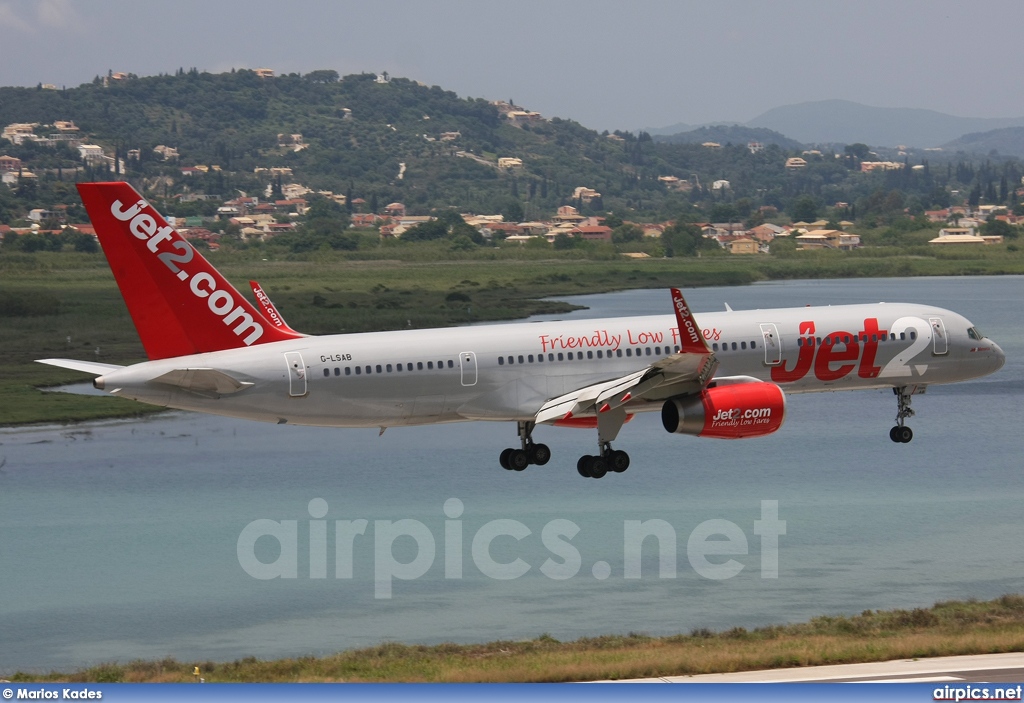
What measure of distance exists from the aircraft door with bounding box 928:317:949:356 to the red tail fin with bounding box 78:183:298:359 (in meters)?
28.2

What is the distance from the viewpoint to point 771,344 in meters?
58.0

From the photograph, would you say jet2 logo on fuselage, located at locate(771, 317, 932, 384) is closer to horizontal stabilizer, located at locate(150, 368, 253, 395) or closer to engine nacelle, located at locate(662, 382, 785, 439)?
engine nacelle, located at locate(662, 382, 785, 439)

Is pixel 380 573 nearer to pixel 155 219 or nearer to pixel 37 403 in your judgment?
pixel 155 219

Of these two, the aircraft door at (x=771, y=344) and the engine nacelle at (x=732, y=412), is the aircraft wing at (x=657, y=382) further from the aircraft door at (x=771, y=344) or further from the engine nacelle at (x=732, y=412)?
the aircraft door at (x=771, y=344)

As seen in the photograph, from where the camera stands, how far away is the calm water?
83.7 meters

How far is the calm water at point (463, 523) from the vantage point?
83688 mm

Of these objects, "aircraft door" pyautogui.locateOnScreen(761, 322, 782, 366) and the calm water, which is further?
the calm water

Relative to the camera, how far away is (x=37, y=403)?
452ft

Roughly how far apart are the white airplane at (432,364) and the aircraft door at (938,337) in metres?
6.07

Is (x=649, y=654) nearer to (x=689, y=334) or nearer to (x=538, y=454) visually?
(x=538, y=454)

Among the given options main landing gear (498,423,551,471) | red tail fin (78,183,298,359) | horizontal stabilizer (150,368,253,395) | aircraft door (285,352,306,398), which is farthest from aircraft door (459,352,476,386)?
red tail fin (78,183,298,359)

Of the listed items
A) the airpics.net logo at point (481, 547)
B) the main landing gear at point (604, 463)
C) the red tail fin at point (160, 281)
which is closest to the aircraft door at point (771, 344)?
the main landing gear at point (604, 463)

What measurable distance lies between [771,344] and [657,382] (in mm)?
6778

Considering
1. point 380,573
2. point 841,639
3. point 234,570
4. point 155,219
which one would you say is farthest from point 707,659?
point 234,570
